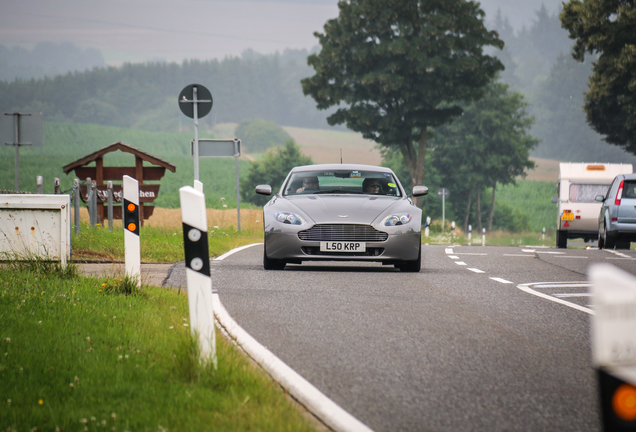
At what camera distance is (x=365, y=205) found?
36.4 ft

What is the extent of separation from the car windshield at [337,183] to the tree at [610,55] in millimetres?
22001

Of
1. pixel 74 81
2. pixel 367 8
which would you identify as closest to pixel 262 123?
pixel 74 81

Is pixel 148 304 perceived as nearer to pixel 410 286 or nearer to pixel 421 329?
pixel 421 329

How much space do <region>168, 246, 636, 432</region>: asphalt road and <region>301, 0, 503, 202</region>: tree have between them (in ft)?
106

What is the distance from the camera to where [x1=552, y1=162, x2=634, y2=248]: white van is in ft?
83.5

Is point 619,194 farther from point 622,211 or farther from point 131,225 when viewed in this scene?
point 131,225

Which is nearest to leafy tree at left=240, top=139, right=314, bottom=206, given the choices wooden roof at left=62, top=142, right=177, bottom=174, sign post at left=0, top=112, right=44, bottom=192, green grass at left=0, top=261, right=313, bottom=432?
wooden roof at left=62, top=142, right=177, bottom=174

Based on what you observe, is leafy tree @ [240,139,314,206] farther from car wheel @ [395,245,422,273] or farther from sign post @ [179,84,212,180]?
car wheel @ [395,245,422,273]

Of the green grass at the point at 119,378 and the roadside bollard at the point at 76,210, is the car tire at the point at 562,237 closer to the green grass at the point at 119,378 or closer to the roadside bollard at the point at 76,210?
the roadside bollard at the point at 76,210

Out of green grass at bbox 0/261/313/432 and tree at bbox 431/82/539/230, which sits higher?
tree at bbox 431/82/539/230

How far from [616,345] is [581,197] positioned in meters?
25.3

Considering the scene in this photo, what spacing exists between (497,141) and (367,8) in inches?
1120

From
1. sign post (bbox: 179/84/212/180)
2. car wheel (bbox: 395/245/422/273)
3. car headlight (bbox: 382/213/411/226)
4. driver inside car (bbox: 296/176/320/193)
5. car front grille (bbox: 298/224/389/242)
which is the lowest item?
car wheel (bbox: 395/245/422/273)

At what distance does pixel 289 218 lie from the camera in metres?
10.8
